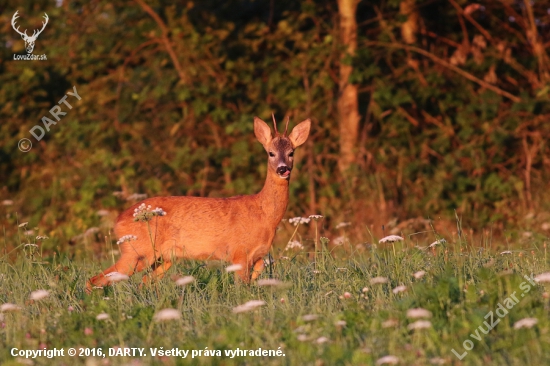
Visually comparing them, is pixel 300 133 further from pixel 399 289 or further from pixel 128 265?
pixel 399 289

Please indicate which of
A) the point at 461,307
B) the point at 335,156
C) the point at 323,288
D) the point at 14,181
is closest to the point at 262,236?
the point at 323,288

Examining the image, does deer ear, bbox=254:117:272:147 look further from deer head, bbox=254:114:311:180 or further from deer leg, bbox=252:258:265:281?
deer leg, bbox=252:258:265:281

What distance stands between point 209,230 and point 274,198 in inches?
22.2

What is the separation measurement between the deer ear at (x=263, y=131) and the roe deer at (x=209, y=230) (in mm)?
431

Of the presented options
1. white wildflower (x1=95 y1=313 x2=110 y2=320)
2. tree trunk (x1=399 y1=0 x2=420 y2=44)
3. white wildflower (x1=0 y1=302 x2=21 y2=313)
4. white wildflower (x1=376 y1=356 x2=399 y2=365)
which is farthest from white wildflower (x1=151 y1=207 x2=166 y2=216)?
tree trunk (x1=399 y1=0 x2=420 y2=44)

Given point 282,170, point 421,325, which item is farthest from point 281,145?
point 421,325

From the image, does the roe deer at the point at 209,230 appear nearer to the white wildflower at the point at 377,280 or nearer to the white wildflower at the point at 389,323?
the white wildflower at the point at 377,280

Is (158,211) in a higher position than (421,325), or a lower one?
higher

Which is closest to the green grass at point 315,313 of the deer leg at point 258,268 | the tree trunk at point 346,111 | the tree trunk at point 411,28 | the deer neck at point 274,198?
the deer leg at point 258,268

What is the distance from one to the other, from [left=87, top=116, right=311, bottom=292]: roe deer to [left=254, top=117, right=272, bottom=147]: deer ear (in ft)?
1.41

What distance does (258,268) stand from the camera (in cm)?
643

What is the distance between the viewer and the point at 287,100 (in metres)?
12.0

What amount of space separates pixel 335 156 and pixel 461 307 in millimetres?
7508

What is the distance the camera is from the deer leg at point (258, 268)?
624 centimetres
